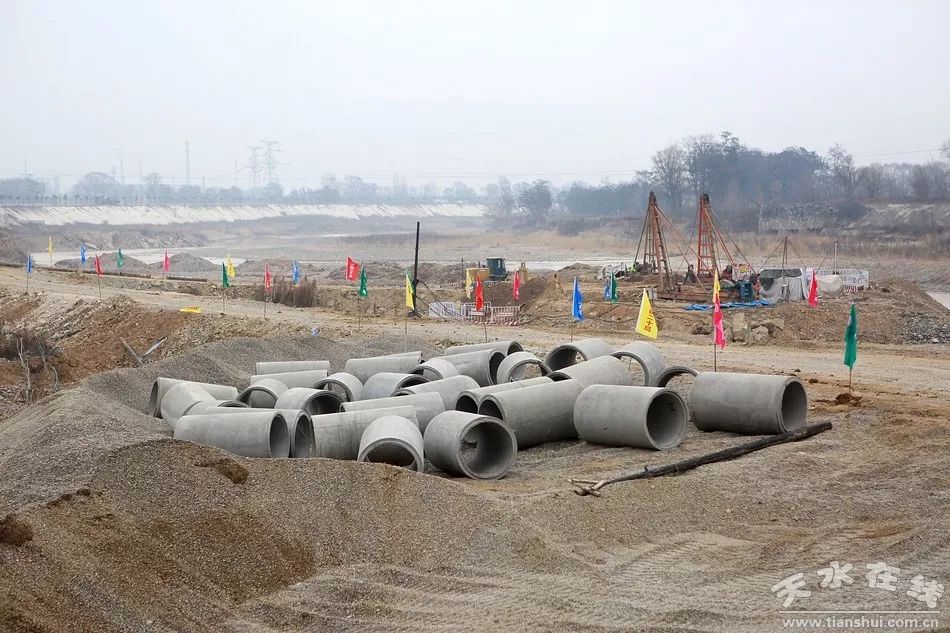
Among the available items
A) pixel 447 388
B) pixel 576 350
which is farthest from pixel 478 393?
pixel 576 350

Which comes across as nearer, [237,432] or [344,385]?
[237,432]

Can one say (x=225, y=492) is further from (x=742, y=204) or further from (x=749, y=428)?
(x=742, y=204)

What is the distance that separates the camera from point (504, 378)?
1805cm

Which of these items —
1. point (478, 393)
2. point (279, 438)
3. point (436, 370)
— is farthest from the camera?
point (436, 370)

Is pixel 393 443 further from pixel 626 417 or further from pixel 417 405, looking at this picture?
pixel 626 417

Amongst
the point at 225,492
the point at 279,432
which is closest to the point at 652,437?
the point at 279,432

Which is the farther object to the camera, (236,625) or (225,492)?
(225,492)

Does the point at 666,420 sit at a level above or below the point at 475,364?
below

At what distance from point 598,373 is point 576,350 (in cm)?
301

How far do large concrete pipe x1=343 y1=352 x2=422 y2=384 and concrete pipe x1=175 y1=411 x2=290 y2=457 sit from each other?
14.5 ft

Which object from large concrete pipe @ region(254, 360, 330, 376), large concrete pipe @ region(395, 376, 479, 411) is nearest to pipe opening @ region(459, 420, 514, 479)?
large concrete pipe @ region(395, 376, 479, 411)

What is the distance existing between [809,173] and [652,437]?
144 m

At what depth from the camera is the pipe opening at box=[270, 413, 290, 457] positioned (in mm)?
14047

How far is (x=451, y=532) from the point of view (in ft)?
34.1
